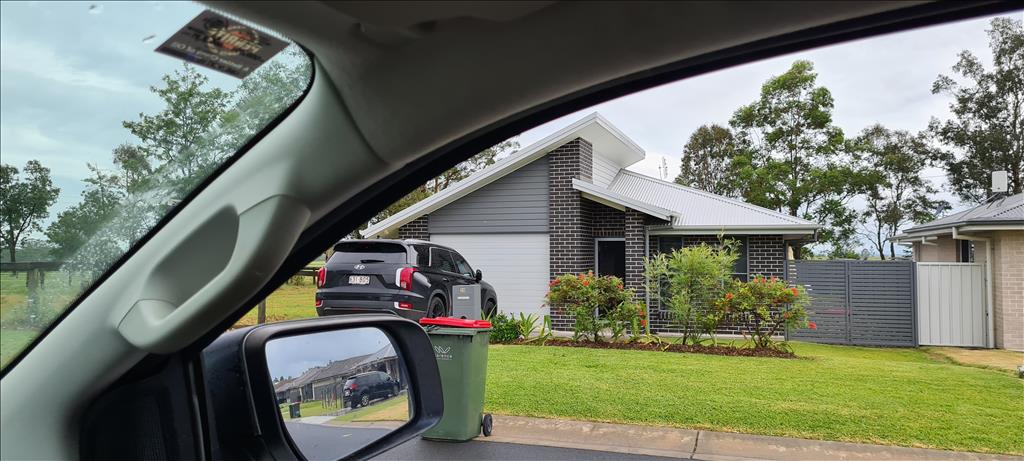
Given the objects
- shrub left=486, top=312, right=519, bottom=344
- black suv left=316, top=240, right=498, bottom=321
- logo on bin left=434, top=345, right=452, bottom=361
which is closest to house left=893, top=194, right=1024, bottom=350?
shrub left=486, top=312, right=519, bottom=344

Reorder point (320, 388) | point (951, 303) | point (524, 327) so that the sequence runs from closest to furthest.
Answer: point (320, 388), point (524, 327), point (951, 303)

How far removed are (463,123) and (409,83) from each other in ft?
0.41

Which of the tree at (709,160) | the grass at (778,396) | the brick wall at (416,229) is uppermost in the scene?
the tree at (709,160)

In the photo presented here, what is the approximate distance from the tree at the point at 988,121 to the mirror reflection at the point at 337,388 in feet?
129

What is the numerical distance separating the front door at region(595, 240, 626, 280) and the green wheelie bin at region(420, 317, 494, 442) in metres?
10.3

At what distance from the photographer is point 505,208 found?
16469 mm

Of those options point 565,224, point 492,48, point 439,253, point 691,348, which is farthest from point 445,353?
point 565,224

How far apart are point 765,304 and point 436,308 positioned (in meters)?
6.27

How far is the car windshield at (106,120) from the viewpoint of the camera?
1010mm

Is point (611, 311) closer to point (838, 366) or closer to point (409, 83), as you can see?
point (838, 366)

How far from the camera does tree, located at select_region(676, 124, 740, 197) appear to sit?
1519 inches

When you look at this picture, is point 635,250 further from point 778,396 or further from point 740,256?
point 778,396

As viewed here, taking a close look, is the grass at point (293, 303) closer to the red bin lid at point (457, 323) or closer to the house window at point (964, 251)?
the red bin lid at point (457, 323)

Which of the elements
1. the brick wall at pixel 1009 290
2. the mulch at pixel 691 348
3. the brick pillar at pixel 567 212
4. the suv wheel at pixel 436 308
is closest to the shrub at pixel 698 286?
the mulch at pixel 691 348
